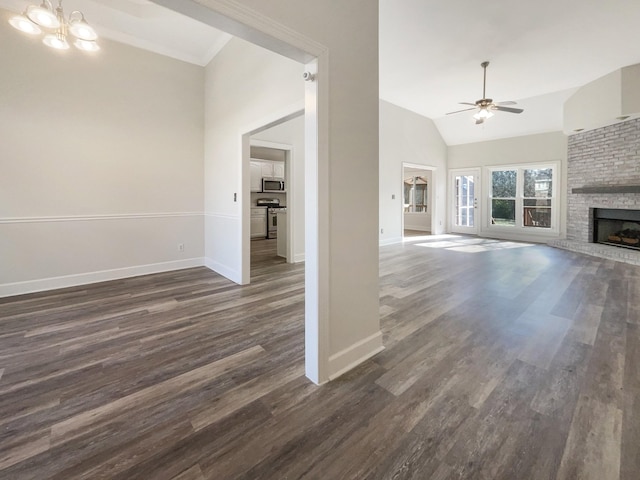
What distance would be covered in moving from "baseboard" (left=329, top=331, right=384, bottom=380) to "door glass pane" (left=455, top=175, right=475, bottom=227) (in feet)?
27.3

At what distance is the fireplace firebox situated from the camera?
5.57 metres

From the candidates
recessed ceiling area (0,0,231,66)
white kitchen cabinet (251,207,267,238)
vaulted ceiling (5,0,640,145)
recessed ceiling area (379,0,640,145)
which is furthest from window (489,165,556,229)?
recessed ceiling area (0,0,231,66)

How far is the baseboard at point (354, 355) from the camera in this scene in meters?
1.86

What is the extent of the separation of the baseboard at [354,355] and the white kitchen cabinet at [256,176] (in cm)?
688

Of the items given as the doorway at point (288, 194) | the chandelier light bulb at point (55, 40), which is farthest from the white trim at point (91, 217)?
the chandelier light bulb at point (55, 40)

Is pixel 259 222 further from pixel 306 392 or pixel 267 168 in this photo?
pixel 306 392

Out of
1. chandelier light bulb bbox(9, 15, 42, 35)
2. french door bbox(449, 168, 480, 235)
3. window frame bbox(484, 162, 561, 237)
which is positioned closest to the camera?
chandelier light bulb bbox(9, 15, 42, 35)

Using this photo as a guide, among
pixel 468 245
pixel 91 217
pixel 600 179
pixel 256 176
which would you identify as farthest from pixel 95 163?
pixel 600 179

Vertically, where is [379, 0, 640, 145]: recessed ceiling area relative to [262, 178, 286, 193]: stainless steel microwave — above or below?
above

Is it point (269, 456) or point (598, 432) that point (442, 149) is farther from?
point (269, 456)

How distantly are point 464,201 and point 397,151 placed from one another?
132 inches

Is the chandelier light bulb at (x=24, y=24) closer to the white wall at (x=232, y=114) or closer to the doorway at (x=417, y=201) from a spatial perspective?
the white wall at (x=232, y=114)

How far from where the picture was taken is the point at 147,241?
172 inches

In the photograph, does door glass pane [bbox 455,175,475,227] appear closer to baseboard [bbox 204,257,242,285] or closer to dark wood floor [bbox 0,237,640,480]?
dark wood floor [bbox 0,237,640,480]
